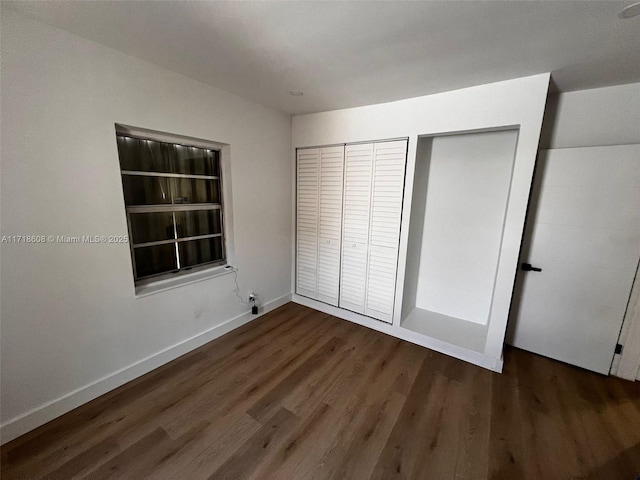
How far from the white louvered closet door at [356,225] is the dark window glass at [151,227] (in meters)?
1.80

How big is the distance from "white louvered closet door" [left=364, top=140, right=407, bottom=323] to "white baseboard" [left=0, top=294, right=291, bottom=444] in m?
1.64

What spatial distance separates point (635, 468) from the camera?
147cm

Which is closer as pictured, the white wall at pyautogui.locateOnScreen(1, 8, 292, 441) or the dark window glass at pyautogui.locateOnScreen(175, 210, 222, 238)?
the white wall at pyautogui.locateOnScreen(1, 8, 292, 441)

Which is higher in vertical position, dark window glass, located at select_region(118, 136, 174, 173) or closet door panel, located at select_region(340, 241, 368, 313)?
dark window glass, located at select_region(118, 136, 174, 173)

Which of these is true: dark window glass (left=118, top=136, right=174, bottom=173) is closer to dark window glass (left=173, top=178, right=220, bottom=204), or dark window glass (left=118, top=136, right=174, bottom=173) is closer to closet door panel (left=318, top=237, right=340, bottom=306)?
dark window glass (left=173, top=178, right=220, bottom=204)

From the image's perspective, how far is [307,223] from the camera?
10.9ft

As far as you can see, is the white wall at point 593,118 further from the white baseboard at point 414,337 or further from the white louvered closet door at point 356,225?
the white baseboard at point 414,337

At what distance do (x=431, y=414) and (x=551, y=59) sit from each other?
2534mm

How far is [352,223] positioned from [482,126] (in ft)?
4.86

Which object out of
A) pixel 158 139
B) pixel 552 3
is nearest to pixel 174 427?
pixel 158 139

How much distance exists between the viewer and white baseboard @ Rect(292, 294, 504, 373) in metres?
2.30

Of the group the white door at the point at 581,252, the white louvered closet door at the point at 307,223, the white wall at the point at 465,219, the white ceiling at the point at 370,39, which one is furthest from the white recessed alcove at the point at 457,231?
the white louvered closet door at the point at 307,223

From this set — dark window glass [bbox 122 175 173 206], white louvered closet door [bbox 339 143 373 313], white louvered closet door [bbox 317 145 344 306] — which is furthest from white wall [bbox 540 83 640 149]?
dark window glass [bbox 122 175 173 206]

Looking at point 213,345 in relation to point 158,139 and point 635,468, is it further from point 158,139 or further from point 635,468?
point 635,468
